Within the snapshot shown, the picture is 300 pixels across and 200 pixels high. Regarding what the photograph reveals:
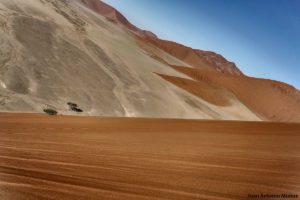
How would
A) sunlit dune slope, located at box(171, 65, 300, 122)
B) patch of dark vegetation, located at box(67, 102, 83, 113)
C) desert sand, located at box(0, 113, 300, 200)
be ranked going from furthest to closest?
sunlit dune slope, located at box(171, 65, 300, 122) < patch of dark vegetation, located at box(67, 102, 83, 113) < desert sand, located at box(0, 113, 300, 200)

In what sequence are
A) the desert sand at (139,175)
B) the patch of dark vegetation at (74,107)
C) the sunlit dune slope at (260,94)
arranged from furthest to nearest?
the sunlit dune slope at (260,94) → the patch of dark vegetation at (74,107) → the desert sand at (139,175)

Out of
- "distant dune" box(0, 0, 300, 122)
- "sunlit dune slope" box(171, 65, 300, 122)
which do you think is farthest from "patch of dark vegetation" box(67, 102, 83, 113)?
"sunlit dune slope" box(171, 65, 300, 122)

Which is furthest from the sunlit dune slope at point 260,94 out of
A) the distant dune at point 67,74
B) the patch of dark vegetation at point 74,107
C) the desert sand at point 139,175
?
the desert sand at point 139,175

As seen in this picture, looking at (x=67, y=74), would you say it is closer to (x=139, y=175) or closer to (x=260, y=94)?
(x=139, y=175)

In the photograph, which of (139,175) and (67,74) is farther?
(67,74)

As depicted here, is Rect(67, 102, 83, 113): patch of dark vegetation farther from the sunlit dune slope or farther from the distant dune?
the sunlit dune slope

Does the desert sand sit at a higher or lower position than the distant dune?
higher

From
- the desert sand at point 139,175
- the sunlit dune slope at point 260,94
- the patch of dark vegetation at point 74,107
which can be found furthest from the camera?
the sunlit dune slope at point 260,94

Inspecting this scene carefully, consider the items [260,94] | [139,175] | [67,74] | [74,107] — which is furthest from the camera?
[260,94]

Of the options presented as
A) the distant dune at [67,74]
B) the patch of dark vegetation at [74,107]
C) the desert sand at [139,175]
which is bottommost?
the patch of dark vegetation at [74,107]

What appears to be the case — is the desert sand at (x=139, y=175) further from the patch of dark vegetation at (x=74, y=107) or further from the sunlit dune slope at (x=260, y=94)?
the sunlit dune slope at (x=260, y=94)

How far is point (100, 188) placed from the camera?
4.05m

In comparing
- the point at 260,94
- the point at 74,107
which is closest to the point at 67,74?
the point at 74,107

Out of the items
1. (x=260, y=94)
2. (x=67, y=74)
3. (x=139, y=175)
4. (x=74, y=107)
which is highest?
(x=260, y=94)
